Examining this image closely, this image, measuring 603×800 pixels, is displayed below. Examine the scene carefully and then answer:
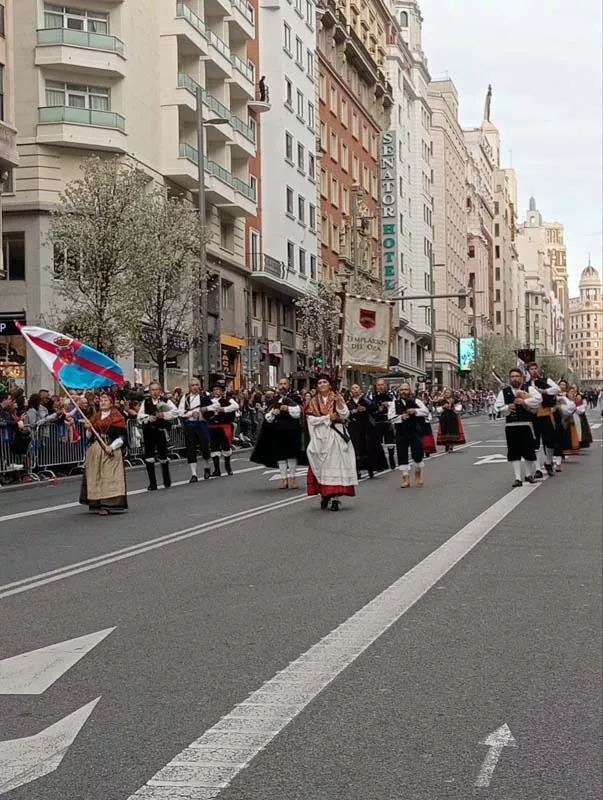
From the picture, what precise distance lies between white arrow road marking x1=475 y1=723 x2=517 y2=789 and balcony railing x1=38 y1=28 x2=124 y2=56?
109 feet

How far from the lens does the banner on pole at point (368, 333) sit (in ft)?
93.0

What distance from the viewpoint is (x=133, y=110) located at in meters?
38.0

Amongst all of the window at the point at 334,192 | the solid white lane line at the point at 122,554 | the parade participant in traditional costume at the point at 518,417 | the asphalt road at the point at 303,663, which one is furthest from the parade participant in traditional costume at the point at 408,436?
the window at the point at 334,192

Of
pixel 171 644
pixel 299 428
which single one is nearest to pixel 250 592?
pixel 171 644

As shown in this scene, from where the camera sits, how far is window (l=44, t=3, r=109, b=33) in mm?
36406

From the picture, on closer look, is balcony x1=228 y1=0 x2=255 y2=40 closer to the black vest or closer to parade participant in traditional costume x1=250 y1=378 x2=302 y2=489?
parade participant in traditional costume x1=250 y1=378 x2=302 y2=489

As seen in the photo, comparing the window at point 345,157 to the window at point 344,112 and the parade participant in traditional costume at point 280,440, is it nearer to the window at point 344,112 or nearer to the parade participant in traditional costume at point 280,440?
the window at point 344,112

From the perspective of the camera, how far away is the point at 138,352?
38.0m

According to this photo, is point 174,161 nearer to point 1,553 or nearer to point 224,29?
point 224,29

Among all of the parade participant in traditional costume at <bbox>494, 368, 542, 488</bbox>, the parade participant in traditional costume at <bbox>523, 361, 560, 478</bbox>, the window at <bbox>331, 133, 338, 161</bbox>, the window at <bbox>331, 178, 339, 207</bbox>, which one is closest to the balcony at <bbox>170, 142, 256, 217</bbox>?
the window at <bbox>331, 178, 339, 207</bbox>

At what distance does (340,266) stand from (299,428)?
45.8 metres

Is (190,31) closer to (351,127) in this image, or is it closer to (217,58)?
(217,58)

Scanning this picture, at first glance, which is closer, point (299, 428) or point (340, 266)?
point (299, 428)

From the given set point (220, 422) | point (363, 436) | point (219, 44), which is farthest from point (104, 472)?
point (219, 44)
